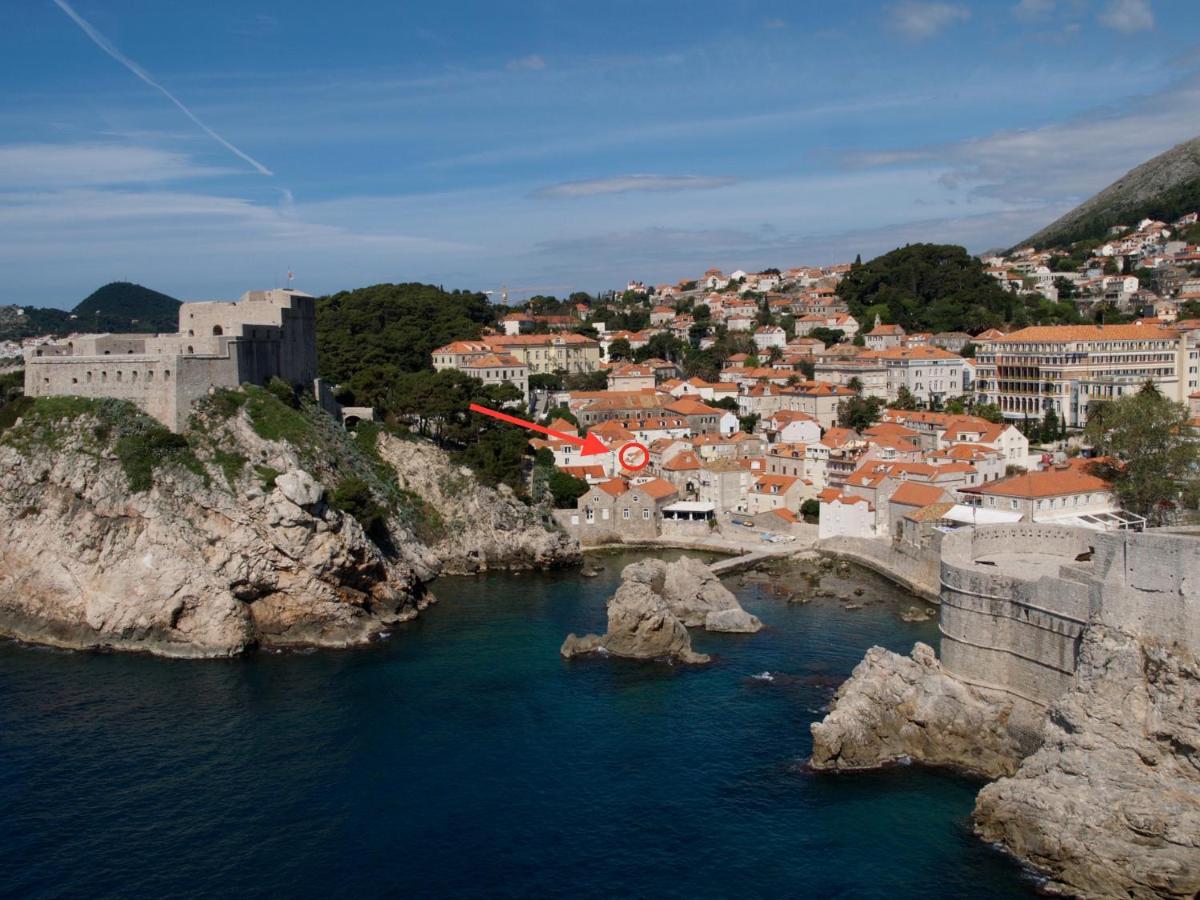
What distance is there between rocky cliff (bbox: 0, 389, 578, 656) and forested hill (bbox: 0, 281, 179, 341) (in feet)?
302

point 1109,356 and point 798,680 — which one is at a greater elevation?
point 1109,356

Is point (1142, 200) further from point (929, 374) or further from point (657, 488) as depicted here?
point (657, 488)

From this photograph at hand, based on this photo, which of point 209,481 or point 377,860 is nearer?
point 377,860

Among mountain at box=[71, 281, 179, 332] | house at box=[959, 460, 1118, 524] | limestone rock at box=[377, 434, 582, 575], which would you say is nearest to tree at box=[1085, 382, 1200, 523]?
house at box=[959, 460, 1118, 524]

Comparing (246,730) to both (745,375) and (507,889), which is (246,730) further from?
(745,375)

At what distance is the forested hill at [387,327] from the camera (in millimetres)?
58469

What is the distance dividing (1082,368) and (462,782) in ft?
159

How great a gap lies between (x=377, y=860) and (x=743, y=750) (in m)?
8.32

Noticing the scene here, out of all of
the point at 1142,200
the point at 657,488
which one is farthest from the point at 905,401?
the point at 1142,200

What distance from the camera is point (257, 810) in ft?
70.7

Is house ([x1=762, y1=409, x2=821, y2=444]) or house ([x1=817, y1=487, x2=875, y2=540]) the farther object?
house ([x1=762, y1=409, x2=821, y2=444])

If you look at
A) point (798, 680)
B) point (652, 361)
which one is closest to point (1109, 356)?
point (652, 361)

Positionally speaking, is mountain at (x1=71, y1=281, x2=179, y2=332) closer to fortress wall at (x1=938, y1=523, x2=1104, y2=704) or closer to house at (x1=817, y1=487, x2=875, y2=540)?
house at (x1=817, y1=487, x2=875, y2=540)

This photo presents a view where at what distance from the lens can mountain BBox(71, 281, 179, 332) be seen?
136 m
